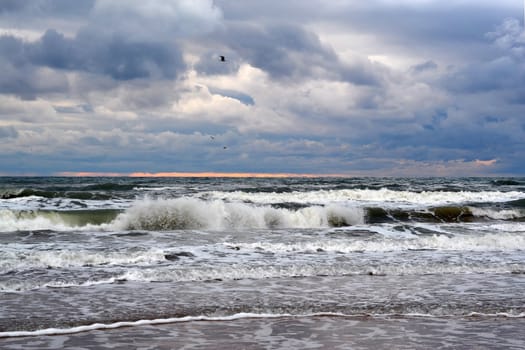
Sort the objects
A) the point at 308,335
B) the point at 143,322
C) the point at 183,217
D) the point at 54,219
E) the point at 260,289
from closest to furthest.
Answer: the point at 308,335 → the point at 143,322 → the point at 260,289 → the point at 183,217 → the point at 54,219

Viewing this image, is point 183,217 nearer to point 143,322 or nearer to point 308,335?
point 143,322

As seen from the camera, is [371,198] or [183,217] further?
[371,198]

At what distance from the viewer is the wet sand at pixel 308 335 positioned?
224 inches

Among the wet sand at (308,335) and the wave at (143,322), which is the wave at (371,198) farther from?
the wet sand at (308,335)

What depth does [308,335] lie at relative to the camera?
6.11 metres

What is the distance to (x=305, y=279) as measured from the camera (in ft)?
31.0

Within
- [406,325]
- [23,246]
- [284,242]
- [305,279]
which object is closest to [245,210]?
[284,242]

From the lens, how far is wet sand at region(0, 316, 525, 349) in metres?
5.70

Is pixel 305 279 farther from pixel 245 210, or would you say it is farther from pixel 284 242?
pixel 245 210

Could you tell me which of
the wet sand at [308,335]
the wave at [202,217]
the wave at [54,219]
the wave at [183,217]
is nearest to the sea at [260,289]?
the wet sand at [308,335]

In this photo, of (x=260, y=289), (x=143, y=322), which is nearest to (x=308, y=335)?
(x=143, y=322)

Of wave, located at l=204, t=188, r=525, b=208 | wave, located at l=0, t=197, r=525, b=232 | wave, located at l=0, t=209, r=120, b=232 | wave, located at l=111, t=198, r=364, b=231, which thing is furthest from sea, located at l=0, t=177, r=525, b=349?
wave, located at l=204, t=188, r=525, b=208

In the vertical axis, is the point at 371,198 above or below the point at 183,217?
above

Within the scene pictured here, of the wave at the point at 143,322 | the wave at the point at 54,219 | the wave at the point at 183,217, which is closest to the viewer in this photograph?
the wave at the point at 143,322
